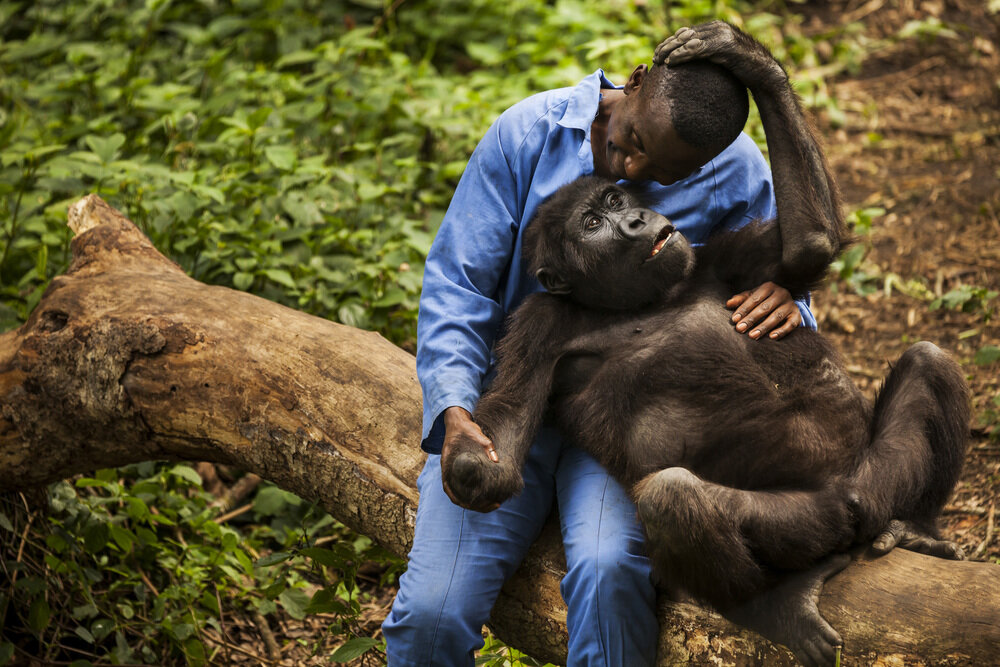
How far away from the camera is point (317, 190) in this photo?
20.4 ft

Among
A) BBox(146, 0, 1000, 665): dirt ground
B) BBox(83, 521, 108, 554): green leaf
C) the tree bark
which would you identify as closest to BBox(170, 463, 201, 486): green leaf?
the tree bark

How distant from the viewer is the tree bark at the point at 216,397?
367 cm

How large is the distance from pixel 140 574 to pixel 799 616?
9.96ft

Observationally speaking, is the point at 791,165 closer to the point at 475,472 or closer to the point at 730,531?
the point at 730,531

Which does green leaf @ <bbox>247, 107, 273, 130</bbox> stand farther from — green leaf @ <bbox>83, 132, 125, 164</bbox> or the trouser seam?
the trouser seam

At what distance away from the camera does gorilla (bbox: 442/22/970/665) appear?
288 cm

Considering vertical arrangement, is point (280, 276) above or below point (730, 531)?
below

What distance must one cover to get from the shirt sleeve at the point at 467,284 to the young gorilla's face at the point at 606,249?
0.62 ft

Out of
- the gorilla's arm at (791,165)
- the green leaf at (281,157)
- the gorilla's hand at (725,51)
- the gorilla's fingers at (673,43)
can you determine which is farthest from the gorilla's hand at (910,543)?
the green leaf at (281,157)

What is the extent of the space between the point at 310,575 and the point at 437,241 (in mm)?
2253

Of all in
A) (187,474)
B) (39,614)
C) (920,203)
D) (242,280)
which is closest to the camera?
(39,614)

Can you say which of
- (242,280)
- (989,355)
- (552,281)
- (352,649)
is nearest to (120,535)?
(352,649)

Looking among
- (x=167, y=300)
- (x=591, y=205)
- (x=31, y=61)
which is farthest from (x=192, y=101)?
(x=591, y=205)

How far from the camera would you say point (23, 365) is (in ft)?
13.1
